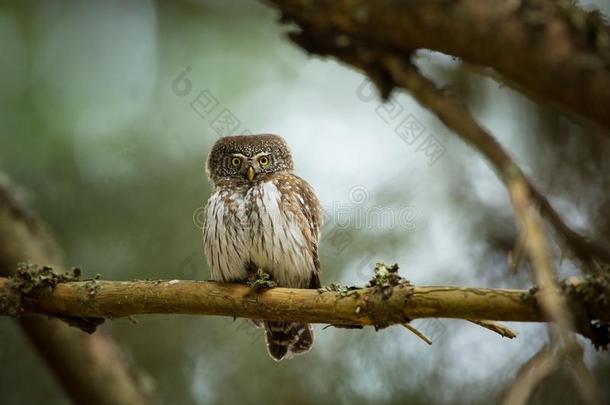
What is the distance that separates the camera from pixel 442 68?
17.5ft

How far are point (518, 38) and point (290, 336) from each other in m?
3.60

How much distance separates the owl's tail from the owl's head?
1.07 meters

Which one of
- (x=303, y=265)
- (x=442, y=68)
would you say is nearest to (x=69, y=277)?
(x=303, y=265)

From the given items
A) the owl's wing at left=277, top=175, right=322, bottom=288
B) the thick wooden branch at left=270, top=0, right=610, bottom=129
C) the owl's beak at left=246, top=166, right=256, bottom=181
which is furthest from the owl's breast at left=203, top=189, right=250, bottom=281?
the thick wooden branch at left=270, top=0, right=610, bottom=129

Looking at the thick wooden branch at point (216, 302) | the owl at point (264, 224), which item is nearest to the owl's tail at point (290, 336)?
the owl at point (264, 224)

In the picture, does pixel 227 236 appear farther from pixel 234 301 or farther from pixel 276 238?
pixel 234 301

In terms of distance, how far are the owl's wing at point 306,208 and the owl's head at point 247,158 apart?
200 millimetres

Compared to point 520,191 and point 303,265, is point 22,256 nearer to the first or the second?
point 303,265

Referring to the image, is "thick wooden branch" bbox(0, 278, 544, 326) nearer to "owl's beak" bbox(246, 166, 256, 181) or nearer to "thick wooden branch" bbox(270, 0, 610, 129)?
"owl's beak" bbox(246, 166, 256, 181)

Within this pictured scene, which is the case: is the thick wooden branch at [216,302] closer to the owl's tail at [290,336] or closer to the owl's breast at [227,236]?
the owl's breast at [227,236]

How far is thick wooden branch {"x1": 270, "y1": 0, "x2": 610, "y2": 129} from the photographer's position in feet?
5.34

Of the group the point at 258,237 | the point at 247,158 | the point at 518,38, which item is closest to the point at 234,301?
the point at 258,237

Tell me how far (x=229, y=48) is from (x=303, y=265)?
3136 mm

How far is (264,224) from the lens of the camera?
15.8ft
